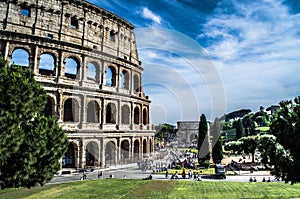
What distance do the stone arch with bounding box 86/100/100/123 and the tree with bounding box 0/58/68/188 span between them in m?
17.3

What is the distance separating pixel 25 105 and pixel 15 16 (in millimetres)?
19026

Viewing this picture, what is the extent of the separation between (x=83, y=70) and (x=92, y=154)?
1082cm

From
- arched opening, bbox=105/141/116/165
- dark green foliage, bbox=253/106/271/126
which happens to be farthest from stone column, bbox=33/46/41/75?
dark green foliage, bbox=253/106/271/126

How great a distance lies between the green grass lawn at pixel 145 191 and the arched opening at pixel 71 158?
20.8 feet

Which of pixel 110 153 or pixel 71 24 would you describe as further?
pixel 110 153

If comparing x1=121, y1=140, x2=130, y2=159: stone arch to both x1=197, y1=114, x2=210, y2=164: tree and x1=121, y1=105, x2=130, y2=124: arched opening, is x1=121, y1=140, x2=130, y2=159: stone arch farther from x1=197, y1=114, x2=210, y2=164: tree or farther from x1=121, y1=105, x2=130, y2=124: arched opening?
x1=197, y1=114, x2=210, y2=164: tree

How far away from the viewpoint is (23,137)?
11742 mm

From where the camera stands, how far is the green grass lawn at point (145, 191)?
16.8 metres

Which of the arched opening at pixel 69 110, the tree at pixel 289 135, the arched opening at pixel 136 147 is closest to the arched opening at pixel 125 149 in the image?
the arched opening at pixel 136 147

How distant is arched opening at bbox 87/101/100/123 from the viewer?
30797mm

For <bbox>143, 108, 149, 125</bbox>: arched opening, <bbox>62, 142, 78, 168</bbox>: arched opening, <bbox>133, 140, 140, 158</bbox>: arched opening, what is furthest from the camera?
<bbox>143, 108, 149, 125</bbox>: arched opening

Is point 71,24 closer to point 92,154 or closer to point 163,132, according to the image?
point 92,154

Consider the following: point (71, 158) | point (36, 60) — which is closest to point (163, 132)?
point (71, 158)

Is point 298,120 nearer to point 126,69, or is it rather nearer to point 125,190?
point 125,190
